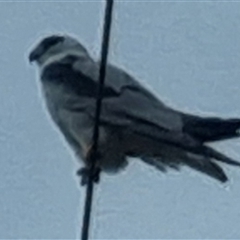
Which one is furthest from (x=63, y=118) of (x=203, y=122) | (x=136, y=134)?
(x=203, y=122)

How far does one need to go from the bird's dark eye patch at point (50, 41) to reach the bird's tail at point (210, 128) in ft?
4.03

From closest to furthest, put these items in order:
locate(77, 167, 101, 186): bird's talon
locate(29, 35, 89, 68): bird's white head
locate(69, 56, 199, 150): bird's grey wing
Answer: locate(77, 167, 101, 186): bird's talon, locate(69, 56, 199, 150): bird's grey wing, locate(29, 35, 89, 68): bird's white head

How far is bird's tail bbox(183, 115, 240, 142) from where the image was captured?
3244 millimetres

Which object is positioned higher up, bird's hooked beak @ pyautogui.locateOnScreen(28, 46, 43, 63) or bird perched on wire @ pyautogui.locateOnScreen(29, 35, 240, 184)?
bird perched on wire @ pyautogui.locateOnScreen(29, 35, 240, 184)

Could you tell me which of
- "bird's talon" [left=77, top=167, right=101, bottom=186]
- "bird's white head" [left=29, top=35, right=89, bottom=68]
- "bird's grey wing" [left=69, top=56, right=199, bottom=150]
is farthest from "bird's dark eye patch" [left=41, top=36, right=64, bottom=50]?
"bird's talon" [left=77, top=167, right=101, bottom=186]

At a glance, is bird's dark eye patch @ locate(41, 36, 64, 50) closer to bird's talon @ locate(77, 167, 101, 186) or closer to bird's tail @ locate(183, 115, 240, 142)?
bird's talon @ locate(77, 167, 101, 186)

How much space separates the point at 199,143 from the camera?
347cm

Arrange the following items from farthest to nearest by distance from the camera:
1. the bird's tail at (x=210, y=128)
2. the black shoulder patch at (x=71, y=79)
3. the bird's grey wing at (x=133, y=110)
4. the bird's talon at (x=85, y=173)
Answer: the black shoulder patch at (x=71, y=79) → the bird's grey wing at (x=133, y=110) → the bird's talon at (x=85, y=173) → the bird's tail at (x=210, y=128)

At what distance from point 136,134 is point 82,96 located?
384 millimetres

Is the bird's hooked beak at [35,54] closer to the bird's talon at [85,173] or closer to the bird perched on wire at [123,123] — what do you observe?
the bird perched on wire at [123,123]

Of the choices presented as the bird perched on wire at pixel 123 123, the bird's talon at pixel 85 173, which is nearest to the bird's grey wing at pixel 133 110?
the bird perched on wire at pixel 123 123

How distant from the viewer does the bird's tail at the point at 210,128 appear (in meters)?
3.24

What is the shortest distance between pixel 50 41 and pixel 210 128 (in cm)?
162

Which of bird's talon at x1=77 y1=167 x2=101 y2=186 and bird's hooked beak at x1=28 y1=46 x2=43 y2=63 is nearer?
bird's talon at x1=77 y1=167 x2=101 y2=186
